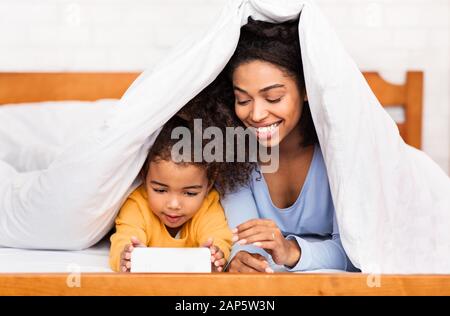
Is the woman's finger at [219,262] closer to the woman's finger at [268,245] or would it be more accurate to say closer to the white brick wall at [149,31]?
the woman's finger at [268,245]

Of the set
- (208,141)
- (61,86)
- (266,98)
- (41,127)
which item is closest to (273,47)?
(266,98)

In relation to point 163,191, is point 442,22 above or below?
above

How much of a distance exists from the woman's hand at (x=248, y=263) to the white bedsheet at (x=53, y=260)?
244mm

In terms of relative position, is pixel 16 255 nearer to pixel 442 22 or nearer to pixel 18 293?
pixel 18 293

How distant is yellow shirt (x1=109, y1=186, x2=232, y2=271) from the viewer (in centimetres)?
145

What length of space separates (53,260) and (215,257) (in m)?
0.34

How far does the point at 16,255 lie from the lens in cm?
144

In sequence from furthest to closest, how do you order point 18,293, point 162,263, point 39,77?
point 39,77
point 162,263
point 18,293

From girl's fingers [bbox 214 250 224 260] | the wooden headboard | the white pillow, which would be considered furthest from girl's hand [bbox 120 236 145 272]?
the wooden headboard

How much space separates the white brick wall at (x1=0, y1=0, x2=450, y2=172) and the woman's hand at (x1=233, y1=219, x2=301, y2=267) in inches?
44.7

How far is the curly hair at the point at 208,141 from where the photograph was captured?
1.47 m

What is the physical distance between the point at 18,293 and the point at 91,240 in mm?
452
